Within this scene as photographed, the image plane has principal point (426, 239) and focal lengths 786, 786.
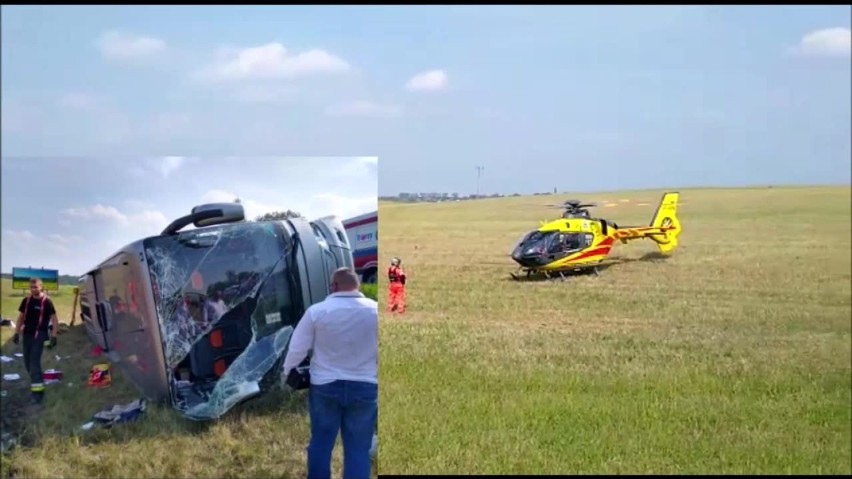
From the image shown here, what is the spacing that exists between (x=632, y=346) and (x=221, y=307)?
2.21 meters

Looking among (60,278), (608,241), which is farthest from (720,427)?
(60,278)

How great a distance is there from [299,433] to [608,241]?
2.02 m

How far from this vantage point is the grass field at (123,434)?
3.36 m

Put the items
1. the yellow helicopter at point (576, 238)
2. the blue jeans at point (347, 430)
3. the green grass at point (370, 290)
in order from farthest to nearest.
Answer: the yellow helicopter at point (576, 238), the green grass at point (370, 290), the blue jeans at point (347, 430)

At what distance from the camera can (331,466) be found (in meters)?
3.52

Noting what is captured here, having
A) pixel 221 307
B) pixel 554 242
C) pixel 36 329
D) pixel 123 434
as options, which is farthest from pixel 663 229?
pixel 36 329

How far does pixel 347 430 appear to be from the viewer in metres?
3.48

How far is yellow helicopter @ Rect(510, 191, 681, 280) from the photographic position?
4383mm

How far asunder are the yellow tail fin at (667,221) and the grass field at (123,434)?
2174 millimetres

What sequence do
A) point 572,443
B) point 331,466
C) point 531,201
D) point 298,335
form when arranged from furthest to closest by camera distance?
point 531,201 < point 572,443 < point 331,466 < point 298,335

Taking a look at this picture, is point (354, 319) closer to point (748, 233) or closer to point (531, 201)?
point (531, 201)

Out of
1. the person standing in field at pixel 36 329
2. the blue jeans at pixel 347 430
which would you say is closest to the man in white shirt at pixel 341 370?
the blue jeans at pixel 347 430

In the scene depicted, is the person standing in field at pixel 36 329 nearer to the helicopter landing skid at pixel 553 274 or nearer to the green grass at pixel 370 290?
the green grass at pixel 370 290

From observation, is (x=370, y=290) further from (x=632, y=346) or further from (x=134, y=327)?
(x=632, y=346)
